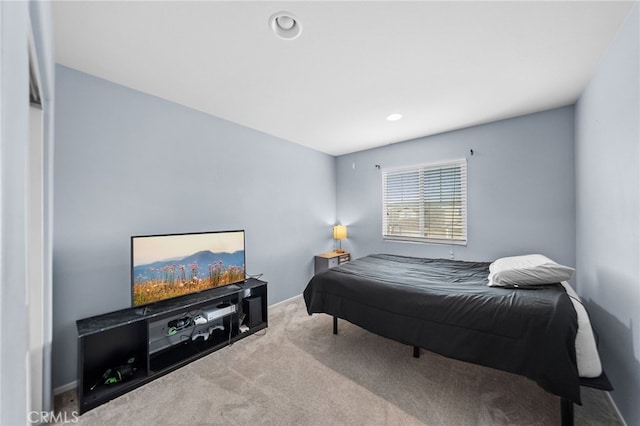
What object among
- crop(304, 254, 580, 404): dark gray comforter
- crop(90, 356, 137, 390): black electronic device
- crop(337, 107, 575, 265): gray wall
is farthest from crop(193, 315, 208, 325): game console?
crop(337, 107, 575, 265): gray wall

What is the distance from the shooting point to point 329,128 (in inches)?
133

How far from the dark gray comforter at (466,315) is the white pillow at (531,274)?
0.26 ft

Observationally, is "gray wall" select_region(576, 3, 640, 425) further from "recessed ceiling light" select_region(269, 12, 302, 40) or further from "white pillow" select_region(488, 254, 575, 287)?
"recessed ceiling light" select_region(269, 12, 302, 40)

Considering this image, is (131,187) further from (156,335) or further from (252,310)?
(252,310)

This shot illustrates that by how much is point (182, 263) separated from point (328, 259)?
231cm

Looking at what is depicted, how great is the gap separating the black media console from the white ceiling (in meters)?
2.02

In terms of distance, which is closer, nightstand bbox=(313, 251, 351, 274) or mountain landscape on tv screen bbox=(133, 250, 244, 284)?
mountain landscape on tv screen bbox=(133, 250, 244, 284)

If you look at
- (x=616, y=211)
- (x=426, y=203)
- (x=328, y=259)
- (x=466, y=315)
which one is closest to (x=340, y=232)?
(x=328, y=259)

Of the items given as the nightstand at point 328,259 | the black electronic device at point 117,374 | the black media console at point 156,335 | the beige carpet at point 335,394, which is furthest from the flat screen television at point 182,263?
the nightstand at point 328,259

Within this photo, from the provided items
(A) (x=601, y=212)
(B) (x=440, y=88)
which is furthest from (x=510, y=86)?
(A) (x=601, y=212)

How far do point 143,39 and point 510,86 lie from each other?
3035mm

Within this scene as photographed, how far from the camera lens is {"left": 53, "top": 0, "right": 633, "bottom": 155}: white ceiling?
149 cm

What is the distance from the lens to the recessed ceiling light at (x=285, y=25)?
152 centimetres

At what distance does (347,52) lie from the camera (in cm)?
184
